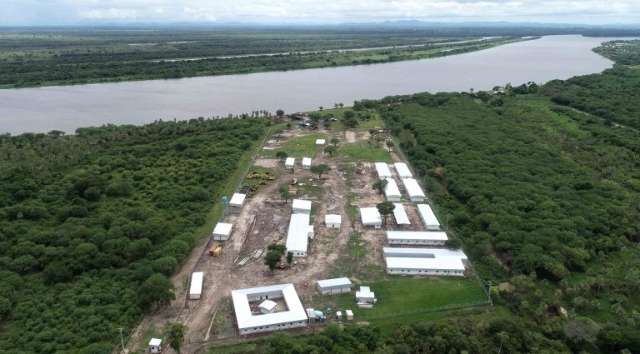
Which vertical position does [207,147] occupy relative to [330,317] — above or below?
above

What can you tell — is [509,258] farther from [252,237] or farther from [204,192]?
[204,192]

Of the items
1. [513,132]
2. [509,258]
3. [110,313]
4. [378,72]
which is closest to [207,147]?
[110,313]

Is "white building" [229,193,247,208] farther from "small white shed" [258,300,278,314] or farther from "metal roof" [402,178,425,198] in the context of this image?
"metal roof" [402,178,425,198]

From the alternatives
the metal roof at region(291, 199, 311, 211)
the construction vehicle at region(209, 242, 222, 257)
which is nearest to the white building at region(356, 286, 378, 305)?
the construction vehicle at region(209, 242, 222, 257)

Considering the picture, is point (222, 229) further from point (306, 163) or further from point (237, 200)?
point (306, 163)

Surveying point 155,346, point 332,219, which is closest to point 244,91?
point 332,219
